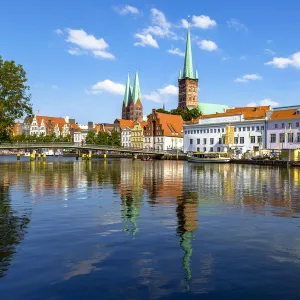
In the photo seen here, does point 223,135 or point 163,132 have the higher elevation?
point 163,132

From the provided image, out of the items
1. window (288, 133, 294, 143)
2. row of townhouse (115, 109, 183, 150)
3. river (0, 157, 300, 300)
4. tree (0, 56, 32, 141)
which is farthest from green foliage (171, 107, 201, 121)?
river (0, 157, 300, 300)

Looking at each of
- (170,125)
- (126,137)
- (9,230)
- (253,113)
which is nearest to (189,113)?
(170,125)

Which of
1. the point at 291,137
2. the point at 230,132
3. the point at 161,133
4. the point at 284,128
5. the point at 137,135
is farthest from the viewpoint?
the point at 137,135

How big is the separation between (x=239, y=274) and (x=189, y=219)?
Answer: 24.5ft

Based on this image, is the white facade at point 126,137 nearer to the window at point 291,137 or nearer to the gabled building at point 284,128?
the gabled building at point 284,128

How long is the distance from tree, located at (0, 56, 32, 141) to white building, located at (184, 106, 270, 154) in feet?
212

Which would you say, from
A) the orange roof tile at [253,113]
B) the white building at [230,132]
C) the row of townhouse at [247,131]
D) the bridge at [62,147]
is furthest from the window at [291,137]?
the bridge at [62,147]

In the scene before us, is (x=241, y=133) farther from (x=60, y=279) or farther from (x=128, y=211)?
(x=60, y=279)

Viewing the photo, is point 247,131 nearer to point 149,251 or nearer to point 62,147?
point 62,147

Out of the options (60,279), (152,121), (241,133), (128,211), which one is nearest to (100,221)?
(128,211)

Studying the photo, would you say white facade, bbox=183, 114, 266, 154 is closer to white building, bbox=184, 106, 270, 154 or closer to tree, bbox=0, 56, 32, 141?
white building, bbox=184, 106, 270, 154

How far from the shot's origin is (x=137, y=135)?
541 ft

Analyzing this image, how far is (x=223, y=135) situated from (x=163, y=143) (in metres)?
32.3

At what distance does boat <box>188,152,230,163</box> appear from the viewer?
10031 cm
